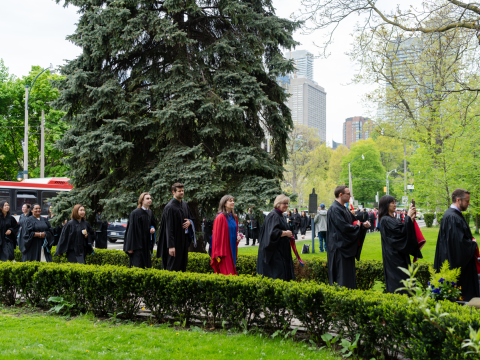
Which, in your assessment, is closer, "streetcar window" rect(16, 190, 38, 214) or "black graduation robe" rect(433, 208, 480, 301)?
"black graduation robe" rect(433, 208, 480, 301)

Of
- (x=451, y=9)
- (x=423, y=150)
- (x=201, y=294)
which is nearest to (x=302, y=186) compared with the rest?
(x=423, y=150)

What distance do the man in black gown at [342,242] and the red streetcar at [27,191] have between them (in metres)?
18.0

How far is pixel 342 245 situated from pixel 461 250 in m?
A: 1.68

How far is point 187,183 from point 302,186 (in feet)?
171

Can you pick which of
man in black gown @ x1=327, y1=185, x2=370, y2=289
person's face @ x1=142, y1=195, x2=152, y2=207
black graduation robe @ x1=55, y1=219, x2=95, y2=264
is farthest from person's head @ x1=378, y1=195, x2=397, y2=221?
black graduation robe @ x1=55, y1=219, x2=95, y2=264

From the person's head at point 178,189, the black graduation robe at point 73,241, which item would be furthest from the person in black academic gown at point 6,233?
the person's head at point 178,189

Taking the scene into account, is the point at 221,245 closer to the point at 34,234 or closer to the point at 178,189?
the point at 178,189

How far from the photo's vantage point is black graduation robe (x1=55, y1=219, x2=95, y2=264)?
28.9 feet

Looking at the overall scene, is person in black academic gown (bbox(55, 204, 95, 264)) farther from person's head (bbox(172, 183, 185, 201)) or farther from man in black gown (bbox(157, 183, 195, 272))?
person's head (bbox(172, 183, 185, 201))

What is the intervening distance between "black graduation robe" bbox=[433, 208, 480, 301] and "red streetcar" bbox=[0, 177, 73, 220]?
19399 mm

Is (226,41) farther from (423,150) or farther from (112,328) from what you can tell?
(423,150)

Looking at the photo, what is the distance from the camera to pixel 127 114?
1131cm

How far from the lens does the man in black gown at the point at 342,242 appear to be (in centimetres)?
639

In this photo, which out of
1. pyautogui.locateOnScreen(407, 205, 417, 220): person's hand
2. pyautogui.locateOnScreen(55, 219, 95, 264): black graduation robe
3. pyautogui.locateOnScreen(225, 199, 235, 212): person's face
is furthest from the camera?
pyautogui.locateOnScreen(55, 219, 95, 264): black graduation robe
